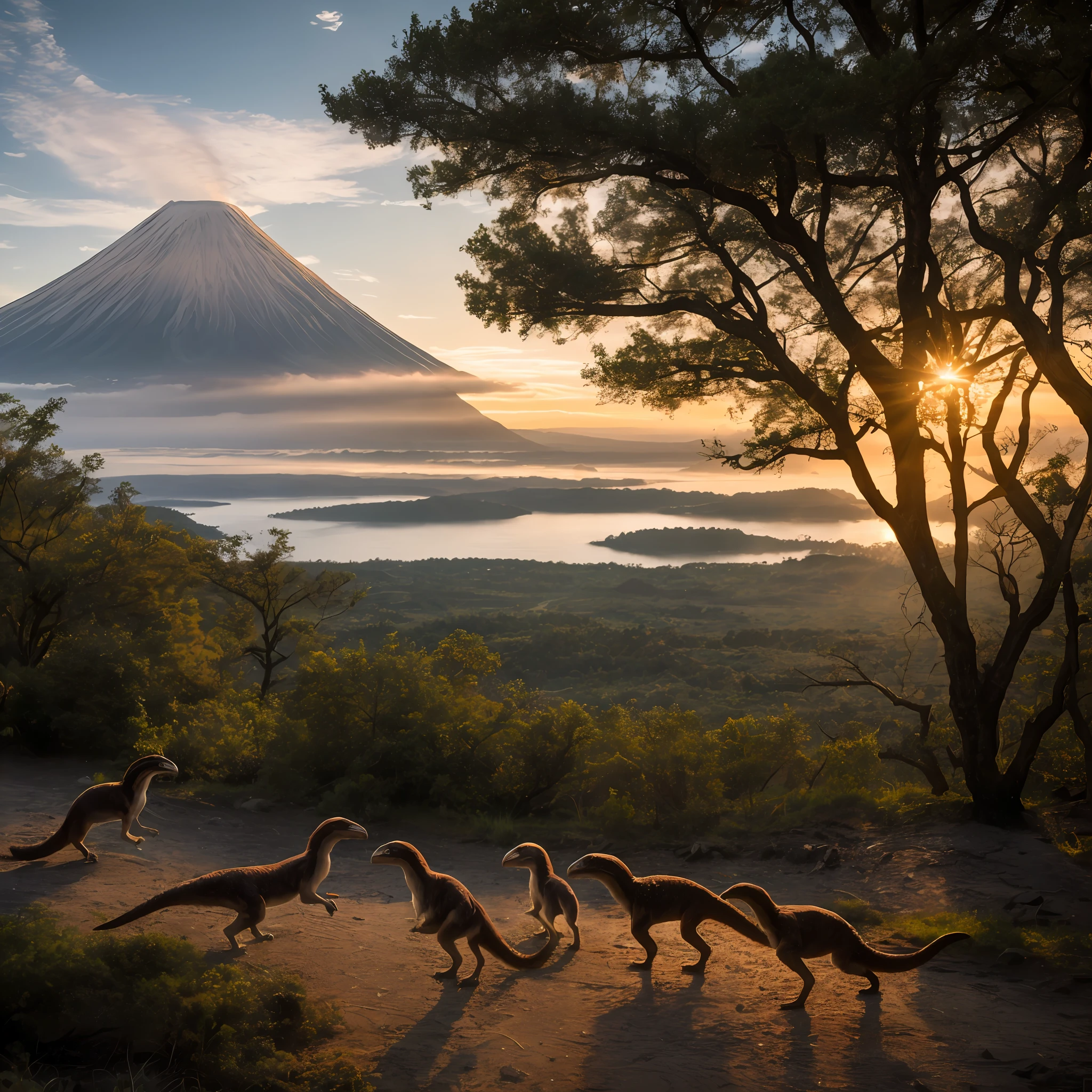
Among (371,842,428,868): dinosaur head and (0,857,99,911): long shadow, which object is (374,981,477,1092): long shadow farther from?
(0,857,99,911): long shadow

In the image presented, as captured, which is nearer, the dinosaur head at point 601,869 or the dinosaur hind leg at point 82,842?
the dinosaur head at point 601,869

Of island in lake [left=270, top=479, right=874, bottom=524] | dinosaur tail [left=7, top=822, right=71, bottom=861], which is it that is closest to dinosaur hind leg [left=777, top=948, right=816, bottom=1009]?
dinosaur tail [left=7, top=822, right=71, bottom=861]

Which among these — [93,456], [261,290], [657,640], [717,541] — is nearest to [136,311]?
[261,290]

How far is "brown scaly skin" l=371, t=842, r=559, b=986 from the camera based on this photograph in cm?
529

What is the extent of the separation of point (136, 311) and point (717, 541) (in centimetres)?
8537

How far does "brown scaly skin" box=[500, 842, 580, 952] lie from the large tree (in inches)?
218

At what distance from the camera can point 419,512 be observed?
145625 millimetres

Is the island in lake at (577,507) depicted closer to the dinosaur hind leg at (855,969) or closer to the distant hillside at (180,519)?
the distant hillside at (180,519)

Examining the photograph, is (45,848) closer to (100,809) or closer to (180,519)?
(100,809)

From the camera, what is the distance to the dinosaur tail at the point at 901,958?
17.4 ft

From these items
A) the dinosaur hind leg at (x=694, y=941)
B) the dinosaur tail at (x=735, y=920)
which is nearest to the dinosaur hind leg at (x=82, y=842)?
the dinosaur hind leg at (x=694, y=941)

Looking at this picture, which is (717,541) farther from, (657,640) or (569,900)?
(569,900)

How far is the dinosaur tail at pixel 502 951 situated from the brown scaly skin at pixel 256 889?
3.31 ft

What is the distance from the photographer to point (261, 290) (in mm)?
63812
